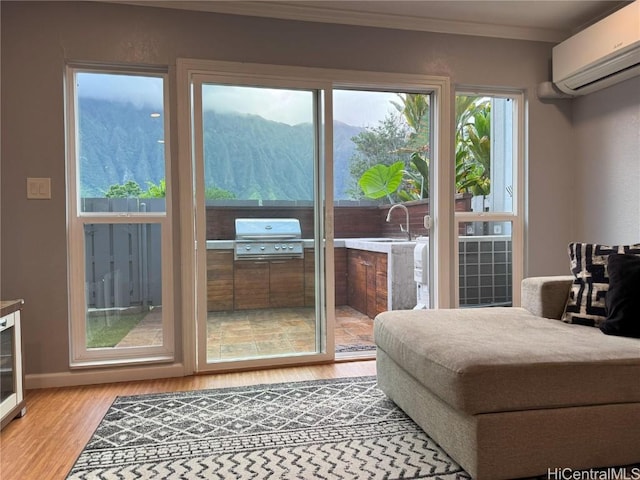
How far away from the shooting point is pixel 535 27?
3.17 m

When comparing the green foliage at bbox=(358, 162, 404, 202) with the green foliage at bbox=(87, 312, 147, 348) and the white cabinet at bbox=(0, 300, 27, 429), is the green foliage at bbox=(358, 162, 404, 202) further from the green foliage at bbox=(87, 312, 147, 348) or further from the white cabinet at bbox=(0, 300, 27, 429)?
the white cabinet at bbox=(0, 300, 27, 429)

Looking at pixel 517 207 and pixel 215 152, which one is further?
pixel 517 207

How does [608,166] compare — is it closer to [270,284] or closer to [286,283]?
[286,283]

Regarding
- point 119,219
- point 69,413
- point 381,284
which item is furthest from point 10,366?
point 381,284

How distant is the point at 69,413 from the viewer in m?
A: 2.21

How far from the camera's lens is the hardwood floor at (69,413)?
1.72 m

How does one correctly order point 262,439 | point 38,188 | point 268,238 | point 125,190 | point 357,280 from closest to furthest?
point 262,439, point 38,188, point 125,190, point 268,238, point 357,280

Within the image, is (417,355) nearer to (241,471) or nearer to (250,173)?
(241,471)

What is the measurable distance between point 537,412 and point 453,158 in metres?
2.06

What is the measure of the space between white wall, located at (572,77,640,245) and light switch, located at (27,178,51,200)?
365cm

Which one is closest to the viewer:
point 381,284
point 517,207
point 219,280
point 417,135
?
point 219,280

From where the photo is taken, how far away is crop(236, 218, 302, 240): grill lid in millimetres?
2922

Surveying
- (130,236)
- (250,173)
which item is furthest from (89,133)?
(250,173)

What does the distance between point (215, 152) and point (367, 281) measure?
2378 millimetres
